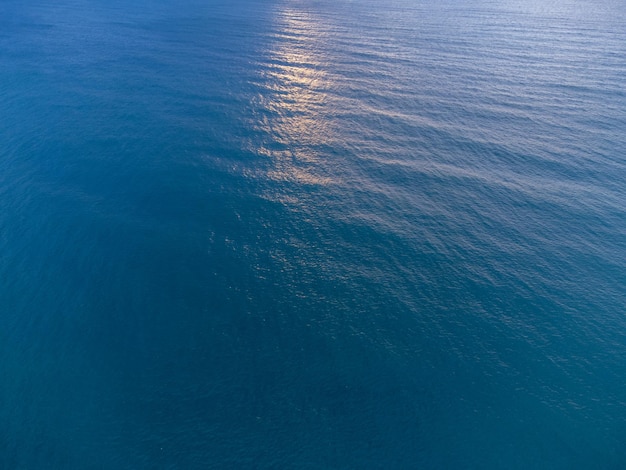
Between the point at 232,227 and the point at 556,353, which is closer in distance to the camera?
the point at 556,353

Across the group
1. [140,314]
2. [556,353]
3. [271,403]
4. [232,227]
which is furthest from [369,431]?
[232,227]

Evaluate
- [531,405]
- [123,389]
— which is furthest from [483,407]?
[123,389]

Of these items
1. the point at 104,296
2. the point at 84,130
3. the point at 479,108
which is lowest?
the point at 104,296

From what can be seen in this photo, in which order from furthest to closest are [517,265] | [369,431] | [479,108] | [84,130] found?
[479,108] → [84,130] → [517,265] → [369,431]

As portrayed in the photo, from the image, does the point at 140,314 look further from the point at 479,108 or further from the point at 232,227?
the point at 479,108

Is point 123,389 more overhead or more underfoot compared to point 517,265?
more underfoot

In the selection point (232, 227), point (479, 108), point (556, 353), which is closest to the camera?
point (556, 353)
